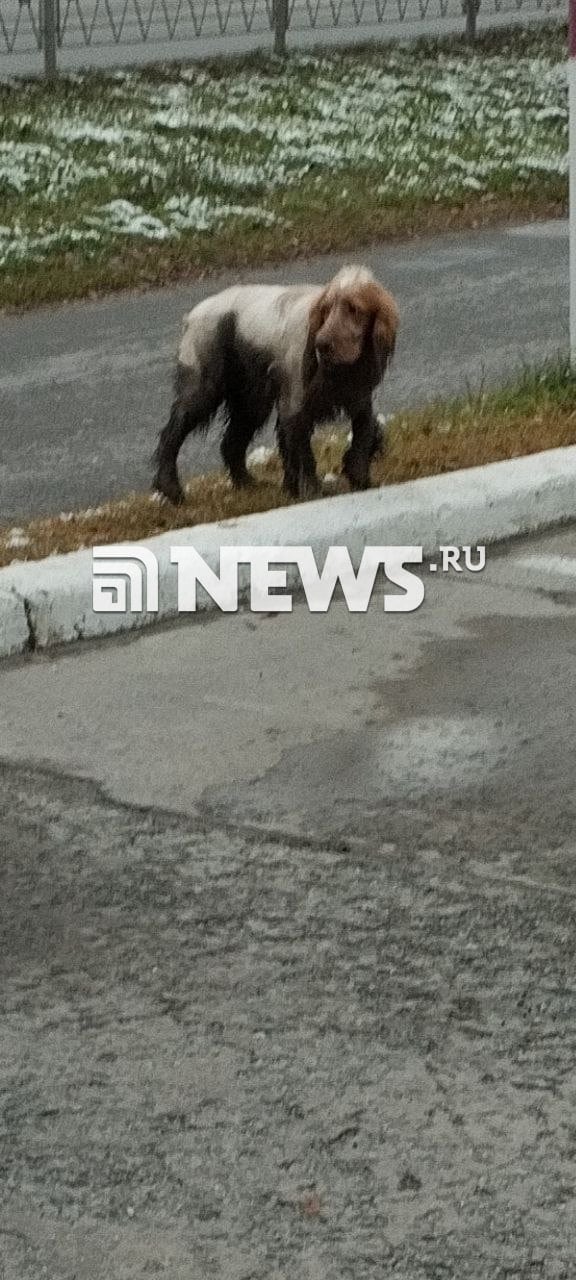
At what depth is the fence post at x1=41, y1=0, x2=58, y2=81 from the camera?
17938mm

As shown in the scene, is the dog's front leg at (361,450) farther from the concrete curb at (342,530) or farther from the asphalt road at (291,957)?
the asphalt road at (291,957)

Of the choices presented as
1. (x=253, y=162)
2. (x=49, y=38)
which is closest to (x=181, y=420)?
(x=253, y=162)

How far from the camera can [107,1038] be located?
12.0ft

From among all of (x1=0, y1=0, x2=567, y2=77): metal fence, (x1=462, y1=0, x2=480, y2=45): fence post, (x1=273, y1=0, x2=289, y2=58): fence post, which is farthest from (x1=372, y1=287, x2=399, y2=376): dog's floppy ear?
(x1=462, y1=0, x2=480, y2=45): fence post

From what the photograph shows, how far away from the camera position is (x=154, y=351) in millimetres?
10477

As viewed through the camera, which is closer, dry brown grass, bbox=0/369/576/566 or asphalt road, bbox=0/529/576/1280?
asphalt road, bbox=0/529/576/1280

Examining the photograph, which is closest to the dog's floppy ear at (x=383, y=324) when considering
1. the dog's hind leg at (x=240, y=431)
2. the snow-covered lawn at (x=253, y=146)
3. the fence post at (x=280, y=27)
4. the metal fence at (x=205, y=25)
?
the dog's hind leg at (x=240, y=431)

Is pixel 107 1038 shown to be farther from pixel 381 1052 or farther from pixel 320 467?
pixel 320 467

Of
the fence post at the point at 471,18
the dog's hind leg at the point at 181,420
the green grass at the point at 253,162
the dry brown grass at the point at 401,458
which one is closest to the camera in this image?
the dry brown grass at the point at 401,458

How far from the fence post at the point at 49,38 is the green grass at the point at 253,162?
0.34 m

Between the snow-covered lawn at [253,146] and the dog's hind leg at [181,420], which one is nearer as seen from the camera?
the dog's hind leg at [181,420]

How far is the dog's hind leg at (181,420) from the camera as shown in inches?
271

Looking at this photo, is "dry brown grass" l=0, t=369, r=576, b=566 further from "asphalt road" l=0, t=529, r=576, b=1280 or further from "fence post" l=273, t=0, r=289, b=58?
"fence post" l=273, t=0, r=289, b=58

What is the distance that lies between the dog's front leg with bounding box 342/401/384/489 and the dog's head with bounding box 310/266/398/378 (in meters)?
0.51
